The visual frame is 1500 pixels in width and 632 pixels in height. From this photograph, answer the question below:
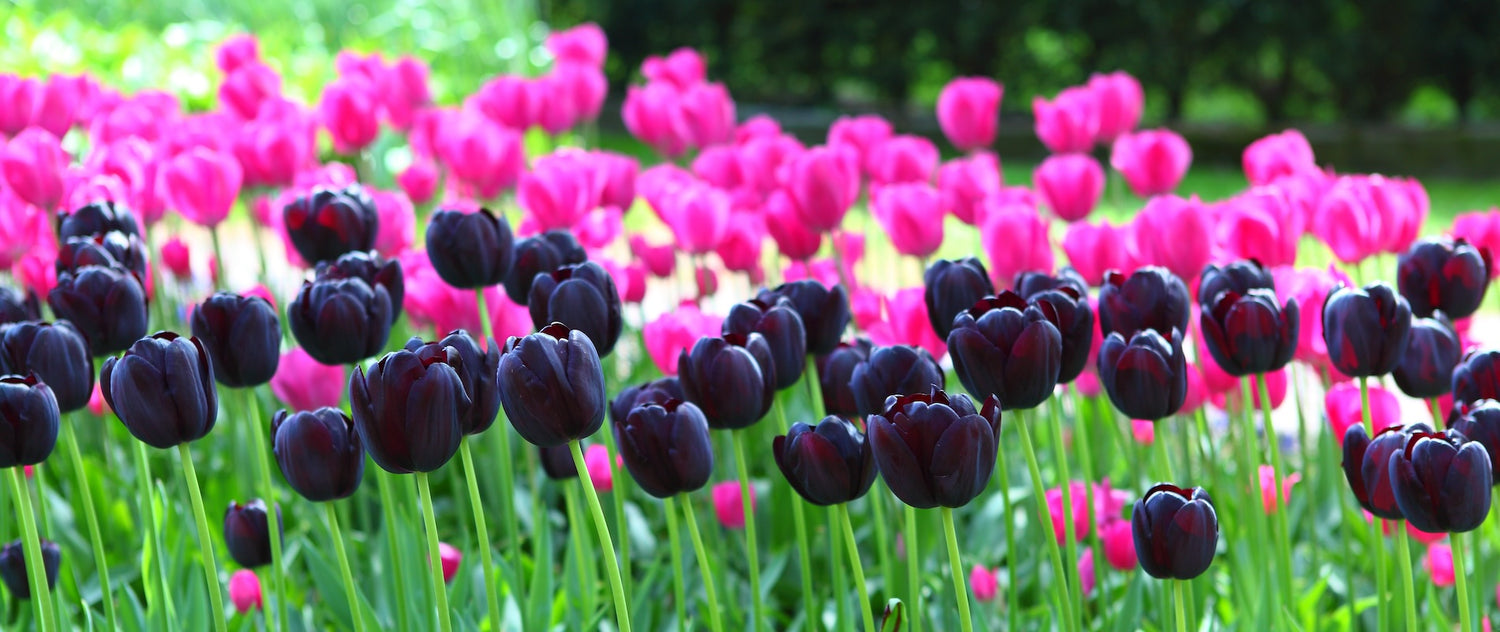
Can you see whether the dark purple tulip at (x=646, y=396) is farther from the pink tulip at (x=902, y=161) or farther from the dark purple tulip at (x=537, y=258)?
the pink tulip at (x=902, y=161)

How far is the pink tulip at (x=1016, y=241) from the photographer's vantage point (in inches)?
80.9

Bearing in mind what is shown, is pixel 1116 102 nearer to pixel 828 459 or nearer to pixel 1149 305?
pixel 1149 305

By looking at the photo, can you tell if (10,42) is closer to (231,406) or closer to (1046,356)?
(231,406)

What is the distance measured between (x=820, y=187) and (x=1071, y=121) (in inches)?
34.3

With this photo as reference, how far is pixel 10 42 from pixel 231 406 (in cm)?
441

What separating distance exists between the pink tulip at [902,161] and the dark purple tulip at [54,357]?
1.58m

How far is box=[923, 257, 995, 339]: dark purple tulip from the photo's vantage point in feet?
5.00

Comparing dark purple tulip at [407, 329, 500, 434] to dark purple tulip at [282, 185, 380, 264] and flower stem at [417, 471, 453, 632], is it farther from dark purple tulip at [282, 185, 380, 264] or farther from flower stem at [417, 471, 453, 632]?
dark purple tulip at [282, 185, 380, 264]

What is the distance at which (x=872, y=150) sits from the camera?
275 centimetres

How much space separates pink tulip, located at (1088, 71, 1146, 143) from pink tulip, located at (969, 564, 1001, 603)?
1.27 meters

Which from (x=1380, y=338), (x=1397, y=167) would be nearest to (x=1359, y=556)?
(x=1380, y=338)

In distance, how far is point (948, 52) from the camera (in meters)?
10.5

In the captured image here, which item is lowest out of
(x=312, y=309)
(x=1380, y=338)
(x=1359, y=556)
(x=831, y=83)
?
(x=1359, y=556)

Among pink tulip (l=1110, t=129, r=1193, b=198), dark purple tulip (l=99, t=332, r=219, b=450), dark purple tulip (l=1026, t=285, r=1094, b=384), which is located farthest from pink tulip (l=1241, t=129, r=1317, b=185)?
dark purple tulip (l=99, t=332, r=219, b=450)
